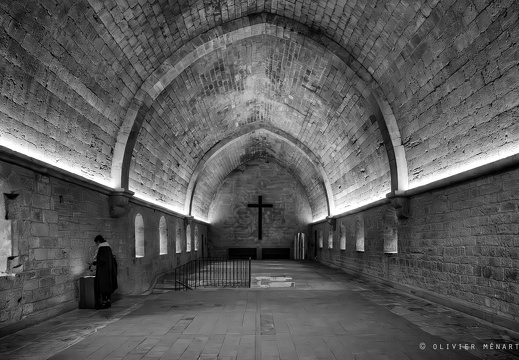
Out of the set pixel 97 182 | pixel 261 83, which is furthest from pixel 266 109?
pixel 97 182

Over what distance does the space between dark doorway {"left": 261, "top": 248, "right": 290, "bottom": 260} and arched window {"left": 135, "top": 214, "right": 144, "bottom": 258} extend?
15.3 m

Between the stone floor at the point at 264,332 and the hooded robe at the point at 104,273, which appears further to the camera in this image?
the hooded robe at the point at 104,273

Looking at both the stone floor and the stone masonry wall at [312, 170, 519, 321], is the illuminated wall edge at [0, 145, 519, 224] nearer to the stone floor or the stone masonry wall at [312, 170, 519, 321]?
the stone masonry wall at [312, 170, 519, 321]

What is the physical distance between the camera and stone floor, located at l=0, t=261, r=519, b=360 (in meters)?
5.29

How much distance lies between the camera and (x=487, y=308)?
7164 mm

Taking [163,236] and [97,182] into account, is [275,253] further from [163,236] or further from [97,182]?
[97,182]

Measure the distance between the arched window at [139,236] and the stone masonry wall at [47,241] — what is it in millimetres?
1706

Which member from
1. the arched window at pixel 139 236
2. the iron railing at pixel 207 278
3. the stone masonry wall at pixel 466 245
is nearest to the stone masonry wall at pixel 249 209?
the iron railing at pixel 207 278

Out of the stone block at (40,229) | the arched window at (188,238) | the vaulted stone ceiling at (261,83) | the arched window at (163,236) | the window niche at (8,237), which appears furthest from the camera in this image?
the arched window at (188,238)

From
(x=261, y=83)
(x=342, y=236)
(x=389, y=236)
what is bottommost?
(x=342, y=236)

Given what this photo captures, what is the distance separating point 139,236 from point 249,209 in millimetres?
14896

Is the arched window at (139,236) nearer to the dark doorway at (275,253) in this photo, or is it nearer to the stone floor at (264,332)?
the stone floor at (264,332)

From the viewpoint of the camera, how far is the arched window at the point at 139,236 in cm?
1263

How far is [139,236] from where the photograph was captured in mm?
12828
